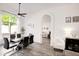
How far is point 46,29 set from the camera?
79.2 inches

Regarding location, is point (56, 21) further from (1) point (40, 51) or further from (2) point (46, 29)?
(1) point (40, 51)

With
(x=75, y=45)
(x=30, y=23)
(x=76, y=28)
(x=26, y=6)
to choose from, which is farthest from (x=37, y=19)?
(x=75, y=45)

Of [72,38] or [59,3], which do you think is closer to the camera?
[59,3]

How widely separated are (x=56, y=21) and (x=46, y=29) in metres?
0.31

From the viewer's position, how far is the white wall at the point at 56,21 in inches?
75.0

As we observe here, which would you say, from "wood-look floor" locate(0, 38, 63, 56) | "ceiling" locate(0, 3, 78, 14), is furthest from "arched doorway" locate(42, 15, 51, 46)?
"ceiling" locate(0, 3, 78, 14)

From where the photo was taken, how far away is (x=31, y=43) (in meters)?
2.11

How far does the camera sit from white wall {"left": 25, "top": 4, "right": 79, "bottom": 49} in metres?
1.90

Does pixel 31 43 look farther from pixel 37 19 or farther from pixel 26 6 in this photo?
pixel 26 6

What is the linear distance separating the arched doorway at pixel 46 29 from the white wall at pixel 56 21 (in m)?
0.07

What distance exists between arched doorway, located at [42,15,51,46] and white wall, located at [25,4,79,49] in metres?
0.07

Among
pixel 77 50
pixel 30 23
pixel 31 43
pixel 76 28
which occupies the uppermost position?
pixel 30 23

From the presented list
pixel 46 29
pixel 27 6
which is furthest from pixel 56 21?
pixel 27 6

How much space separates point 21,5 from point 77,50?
172 cm
